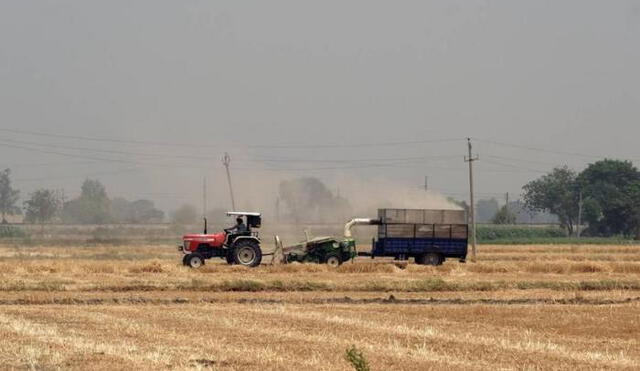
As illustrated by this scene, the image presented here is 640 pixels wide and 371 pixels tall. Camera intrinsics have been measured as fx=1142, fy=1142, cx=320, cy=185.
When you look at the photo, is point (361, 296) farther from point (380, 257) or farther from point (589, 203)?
point (589, 203)

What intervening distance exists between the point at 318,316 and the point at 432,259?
3148 centimetres

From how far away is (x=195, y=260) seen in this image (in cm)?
5841

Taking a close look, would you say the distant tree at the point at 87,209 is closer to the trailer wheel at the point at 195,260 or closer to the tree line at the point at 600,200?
the tree line at the point at 600,200

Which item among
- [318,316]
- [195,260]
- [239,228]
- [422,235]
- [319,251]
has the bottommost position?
[318,316]

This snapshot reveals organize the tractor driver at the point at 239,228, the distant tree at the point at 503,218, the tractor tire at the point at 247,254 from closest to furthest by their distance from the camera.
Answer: the tractor tire at the point at 247,254 → the tractor driver at the point at 239,228 → the distant tree at the point at 503,218

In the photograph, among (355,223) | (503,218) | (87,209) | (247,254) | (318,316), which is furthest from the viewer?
(87,209)

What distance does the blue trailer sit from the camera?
209 feet

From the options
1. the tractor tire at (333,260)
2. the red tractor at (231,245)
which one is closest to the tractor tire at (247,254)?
the red tractor at (231,245)

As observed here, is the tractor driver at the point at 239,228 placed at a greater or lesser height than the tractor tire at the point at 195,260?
greater

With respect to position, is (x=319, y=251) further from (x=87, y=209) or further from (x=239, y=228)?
(x=87, y=209)

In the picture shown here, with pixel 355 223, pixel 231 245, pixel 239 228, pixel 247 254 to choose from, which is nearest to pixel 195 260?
pixel 231 245

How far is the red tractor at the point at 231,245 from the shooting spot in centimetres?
5825

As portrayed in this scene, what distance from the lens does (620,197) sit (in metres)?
158

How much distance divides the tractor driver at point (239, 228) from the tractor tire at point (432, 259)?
10620mm
